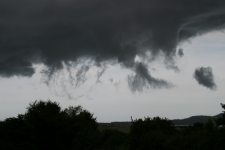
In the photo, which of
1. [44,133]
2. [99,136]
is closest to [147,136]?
[99,136]

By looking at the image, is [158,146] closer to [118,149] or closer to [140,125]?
[118,149]

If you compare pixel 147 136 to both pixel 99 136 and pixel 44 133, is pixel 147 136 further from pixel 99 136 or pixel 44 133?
pixel 44 133

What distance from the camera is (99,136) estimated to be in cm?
3834

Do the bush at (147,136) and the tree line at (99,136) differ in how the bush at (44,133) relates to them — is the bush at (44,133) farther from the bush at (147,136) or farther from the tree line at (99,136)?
the bush at (147,136)

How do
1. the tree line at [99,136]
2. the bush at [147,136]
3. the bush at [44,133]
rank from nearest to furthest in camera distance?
the tree line at [99,136], the bush at [147,136], the bush at [44,133]

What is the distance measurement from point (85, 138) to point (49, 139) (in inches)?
305

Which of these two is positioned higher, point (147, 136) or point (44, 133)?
point (44, 133)

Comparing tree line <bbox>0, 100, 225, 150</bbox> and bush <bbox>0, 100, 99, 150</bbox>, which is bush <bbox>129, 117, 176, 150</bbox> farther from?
bush <bbox>0, 100, 99, 150</bbox>

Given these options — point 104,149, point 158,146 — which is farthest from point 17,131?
point 158,146

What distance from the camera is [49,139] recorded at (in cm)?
4453

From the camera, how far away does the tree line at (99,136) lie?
75.9 feet

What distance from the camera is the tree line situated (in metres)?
23.1

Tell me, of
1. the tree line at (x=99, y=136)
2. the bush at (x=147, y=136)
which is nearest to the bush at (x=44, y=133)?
the tree line at (x=99, y=136)

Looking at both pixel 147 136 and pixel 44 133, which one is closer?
pixel 147 136
